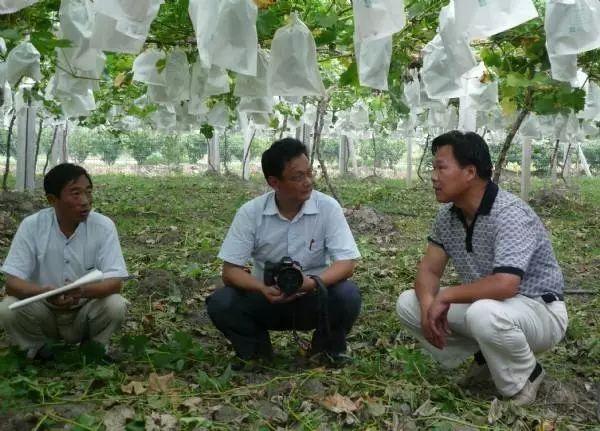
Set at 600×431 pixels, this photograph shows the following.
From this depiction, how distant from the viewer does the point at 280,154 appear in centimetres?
319

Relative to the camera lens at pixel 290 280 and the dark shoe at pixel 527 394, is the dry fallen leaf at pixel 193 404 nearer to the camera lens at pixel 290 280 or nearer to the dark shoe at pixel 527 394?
the camera lens at pixel 290 280

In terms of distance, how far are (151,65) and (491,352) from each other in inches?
119

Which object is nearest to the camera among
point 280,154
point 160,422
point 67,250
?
point 160,422

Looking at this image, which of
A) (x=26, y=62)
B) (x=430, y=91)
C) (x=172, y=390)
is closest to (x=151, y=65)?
(x=26, y=62)

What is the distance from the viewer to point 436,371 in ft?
10.9

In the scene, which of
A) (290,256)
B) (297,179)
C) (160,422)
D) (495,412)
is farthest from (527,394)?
(160,422)

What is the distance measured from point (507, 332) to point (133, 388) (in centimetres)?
144

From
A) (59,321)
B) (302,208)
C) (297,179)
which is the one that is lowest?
(59,321)

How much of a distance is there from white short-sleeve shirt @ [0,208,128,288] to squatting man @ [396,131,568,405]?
1382 mm

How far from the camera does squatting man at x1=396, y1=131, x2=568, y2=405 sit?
2.74 metres

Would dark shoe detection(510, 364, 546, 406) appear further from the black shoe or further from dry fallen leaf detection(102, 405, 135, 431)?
the black shoe

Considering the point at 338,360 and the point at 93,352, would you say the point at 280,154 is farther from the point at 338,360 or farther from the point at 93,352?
the point at 93,352

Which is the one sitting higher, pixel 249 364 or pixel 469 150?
pixel 469 150

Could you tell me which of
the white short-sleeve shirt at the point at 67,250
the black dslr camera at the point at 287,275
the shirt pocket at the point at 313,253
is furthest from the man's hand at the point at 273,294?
the white short-sleeve shirt at the point at 67,250
